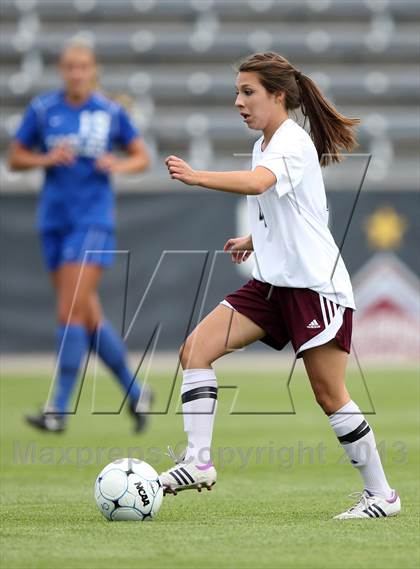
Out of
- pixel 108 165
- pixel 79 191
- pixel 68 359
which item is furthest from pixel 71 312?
pixel 108 165

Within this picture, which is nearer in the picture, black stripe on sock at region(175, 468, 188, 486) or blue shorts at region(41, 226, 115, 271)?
black stripe on sock at region(175, 468, 188, 486)

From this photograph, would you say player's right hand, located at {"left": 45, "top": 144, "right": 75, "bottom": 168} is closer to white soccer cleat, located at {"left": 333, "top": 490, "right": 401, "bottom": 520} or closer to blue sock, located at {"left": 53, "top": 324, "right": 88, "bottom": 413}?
blue sock, located at {"left": 53, "top": 324, "right": 88, "bottom": 413}

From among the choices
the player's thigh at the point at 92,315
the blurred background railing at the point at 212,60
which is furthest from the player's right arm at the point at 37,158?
the blurred background railing at the point at 212,60

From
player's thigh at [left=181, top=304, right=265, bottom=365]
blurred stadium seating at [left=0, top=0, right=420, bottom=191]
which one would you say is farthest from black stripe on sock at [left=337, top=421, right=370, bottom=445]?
blurred stadium seating at [left=0, top=0, right=420, bottom=191]

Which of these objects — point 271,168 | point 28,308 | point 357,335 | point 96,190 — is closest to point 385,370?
point 357,335

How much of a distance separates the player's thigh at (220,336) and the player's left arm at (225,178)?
61 cm

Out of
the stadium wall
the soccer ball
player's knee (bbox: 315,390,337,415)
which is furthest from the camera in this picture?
the stadium wall

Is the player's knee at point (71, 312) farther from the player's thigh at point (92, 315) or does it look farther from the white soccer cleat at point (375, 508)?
the white soccer cleat at point (375, 508)

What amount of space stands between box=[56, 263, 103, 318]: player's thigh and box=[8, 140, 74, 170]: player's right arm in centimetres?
68

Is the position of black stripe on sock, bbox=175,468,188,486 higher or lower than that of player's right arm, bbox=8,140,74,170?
lower

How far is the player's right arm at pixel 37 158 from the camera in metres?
8.20

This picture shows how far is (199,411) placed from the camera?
493cm

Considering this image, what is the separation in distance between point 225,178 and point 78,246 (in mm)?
3819

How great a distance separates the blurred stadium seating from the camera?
15.9m
